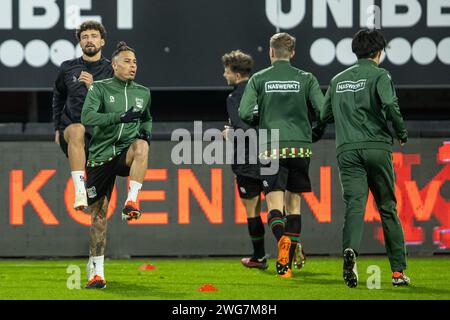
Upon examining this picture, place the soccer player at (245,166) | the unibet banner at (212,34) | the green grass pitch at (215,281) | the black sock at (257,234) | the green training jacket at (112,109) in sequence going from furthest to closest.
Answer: the unibet banner at (212,34) → the black sock at (257,234) → the soccer player at (245,166) → the green training jacket at (112,109) → the green grass pitch at (215,281)

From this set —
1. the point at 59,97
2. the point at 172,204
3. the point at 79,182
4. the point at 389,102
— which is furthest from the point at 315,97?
the point at 172,204

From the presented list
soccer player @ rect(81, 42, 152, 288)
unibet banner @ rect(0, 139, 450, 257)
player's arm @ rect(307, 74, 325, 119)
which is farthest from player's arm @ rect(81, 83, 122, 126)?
unibet banner @ rect(0, 139, 450, 257)

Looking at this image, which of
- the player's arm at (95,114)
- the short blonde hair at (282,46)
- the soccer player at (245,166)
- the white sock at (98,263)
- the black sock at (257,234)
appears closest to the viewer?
the player's arm at (95,114)

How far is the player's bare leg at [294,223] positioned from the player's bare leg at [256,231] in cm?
80

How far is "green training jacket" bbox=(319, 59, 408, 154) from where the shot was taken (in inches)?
328

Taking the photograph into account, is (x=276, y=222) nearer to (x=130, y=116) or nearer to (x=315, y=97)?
(x=315, y=97)

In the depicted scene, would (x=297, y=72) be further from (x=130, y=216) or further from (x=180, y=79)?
(x=180, y=79)

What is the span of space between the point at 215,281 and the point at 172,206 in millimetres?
3042

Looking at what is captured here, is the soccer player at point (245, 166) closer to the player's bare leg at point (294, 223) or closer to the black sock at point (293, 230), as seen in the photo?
the player's bare leg at point (294, 223)

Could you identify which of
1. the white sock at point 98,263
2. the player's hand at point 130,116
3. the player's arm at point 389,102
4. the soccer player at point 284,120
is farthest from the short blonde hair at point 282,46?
the white sock at point 98,263

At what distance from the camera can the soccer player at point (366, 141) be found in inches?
328

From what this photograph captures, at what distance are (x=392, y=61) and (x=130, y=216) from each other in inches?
193

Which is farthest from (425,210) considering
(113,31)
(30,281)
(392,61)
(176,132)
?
(30,281)

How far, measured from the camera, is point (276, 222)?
9.46m
